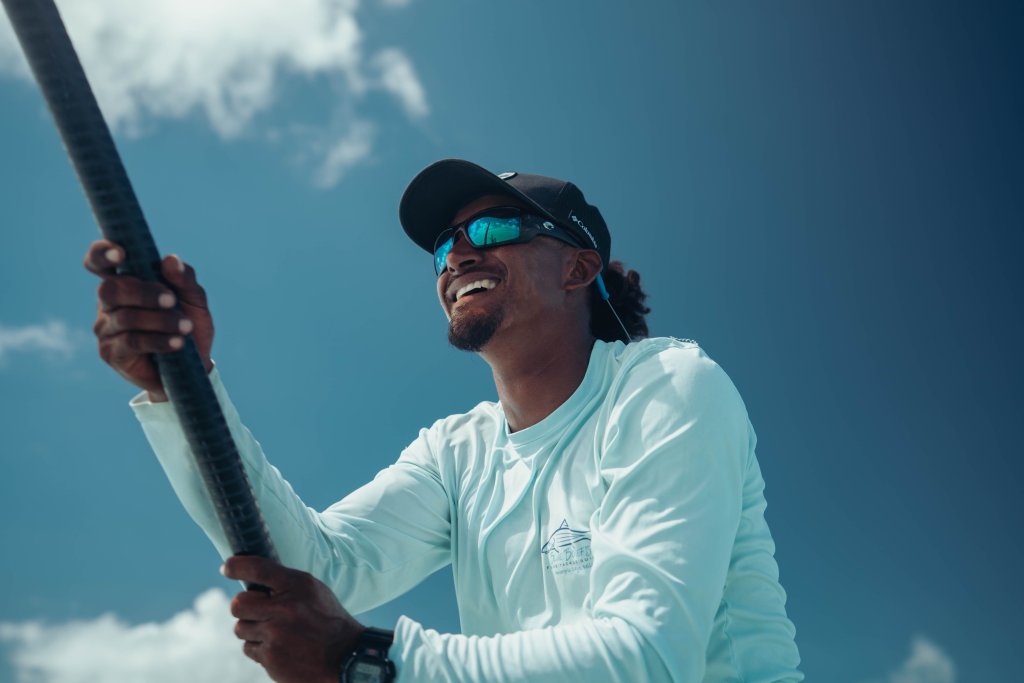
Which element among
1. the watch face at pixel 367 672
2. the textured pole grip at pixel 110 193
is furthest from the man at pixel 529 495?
the textured pole grip at pixel 110 193

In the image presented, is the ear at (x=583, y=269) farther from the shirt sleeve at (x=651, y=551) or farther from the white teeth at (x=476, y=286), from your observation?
the shirt sleeve at (x=651, y=551)

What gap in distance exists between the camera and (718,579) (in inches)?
143

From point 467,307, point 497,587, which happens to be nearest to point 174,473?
point 497,587

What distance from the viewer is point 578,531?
174 inches

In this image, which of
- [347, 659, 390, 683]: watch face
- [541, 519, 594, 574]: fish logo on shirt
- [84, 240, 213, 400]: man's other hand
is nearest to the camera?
[84, 240, 213, 400]: man's other hand

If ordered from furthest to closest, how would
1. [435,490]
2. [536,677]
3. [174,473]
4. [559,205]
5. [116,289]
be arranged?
1. [559,205]
2. [435,490]
3. [174,473]
4. [536,677]
5. [116,289]

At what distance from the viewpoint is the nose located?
582 cm

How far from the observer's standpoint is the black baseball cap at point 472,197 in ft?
19.1

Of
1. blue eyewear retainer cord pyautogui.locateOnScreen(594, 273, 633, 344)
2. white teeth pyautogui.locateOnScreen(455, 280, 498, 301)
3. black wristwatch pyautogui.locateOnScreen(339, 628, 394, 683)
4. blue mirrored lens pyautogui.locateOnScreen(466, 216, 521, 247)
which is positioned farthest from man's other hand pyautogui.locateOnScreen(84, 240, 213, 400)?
blue eyewear retainer cord pyautogui.locateOnScreen(594, 273, 633, 344)

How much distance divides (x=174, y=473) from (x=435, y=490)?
1887 mm

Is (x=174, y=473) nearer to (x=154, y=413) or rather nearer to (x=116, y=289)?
(x=154, y=413)

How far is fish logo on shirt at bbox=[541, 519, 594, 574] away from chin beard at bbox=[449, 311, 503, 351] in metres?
1.50

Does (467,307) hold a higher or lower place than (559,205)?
lower

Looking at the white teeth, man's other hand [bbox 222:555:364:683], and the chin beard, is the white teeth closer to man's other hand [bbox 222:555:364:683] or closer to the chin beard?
the chin beard
